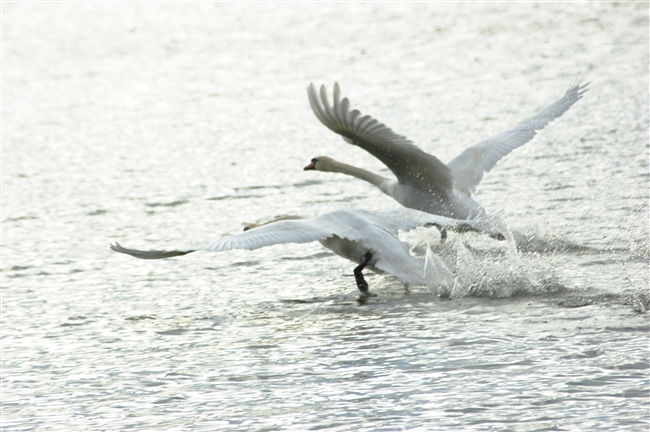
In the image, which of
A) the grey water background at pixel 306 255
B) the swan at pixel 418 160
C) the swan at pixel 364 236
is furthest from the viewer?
the swan at pixel 418 160

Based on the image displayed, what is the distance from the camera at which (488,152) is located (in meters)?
11.2

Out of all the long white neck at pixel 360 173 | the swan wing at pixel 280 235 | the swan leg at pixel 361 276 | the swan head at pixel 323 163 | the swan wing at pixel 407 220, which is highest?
the swan head at pixel 323 163

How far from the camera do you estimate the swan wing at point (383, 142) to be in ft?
29.9

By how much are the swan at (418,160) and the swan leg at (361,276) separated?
3.72 ft

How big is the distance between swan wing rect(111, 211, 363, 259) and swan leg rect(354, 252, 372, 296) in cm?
19

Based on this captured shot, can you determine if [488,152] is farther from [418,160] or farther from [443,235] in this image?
[418,160]

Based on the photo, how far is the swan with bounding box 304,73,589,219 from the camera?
9219mm

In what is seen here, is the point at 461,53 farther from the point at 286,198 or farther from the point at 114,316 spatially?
the point at 114,316

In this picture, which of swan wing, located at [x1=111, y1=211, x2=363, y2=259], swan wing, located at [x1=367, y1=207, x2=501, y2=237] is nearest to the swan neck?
swan wing, located at [x1=367, y1=207, x2=501, y2=237]

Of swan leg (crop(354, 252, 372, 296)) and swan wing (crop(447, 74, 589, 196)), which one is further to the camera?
swan wing (crop(447, 74, 589, 196))

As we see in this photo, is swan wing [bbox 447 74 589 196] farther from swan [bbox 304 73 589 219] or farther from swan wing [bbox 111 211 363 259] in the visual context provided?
swan wing [bbox 111 211 363 259]

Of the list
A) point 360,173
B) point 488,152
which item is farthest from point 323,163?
point 488,152

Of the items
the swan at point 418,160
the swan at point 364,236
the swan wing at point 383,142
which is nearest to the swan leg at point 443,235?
the swan at point 418,160

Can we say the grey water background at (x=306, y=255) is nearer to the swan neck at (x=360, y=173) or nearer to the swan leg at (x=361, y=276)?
the swan leg at (x=361, y=276)
